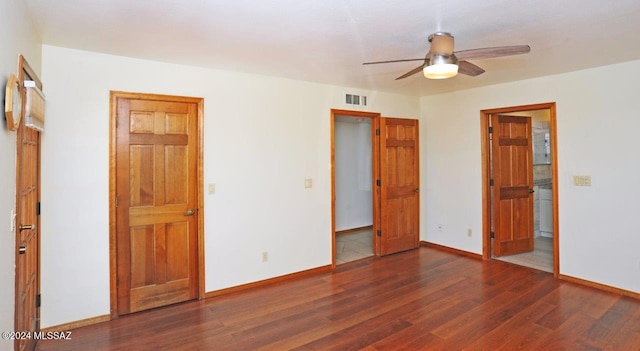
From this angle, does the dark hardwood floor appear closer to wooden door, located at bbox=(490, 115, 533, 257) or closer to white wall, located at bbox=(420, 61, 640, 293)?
white wall, located at bbox=(420, 61, 640, 293)

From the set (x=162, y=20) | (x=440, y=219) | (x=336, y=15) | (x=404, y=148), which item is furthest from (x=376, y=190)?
(x=162, y=20)

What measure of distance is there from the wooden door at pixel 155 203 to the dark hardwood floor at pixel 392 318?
0.24 m

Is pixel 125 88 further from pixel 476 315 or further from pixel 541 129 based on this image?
pixel 541 129

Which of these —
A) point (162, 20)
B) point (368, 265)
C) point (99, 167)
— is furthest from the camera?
point (368, 265)

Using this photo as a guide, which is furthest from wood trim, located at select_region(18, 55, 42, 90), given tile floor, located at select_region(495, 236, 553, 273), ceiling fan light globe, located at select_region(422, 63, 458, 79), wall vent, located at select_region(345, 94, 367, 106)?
tile floor, located at select_region(495, 236, 553, 273)

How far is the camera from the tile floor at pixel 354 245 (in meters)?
5.08

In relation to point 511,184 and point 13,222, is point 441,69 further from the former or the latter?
point 511,184

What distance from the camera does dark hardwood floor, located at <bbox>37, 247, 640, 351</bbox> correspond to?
8.72 ft

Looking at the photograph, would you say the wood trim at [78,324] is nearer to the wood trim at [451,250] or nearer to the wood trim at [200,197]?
the wood trim at [200,197]

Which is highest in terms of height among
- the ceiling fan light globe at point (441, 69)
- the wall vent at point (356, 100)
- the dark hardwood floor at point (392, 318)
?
the wall vent at point (356, 100)

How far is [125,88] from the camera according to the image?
10.3 feet

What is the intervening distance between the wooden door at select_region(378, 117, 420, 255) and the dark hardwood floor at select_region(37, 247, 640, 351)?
108cm

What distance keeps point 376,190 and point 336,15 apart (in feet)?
10.4

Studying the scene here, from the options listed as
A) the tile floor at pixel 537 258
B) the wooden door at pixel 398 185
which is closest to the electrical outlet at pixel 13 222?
the wooden door at pixel 398 185
